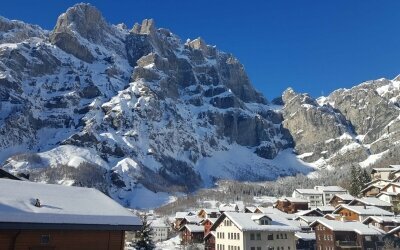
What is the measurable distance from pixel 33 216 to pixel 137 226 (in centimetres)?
630

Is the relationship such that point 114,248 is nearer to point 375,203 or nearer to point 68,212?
point 68,212

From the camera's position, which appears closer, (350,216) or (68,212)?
(68,212)

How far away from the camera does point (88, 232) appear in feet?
88.5

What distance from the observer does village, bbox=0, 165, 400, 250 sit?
2523cm

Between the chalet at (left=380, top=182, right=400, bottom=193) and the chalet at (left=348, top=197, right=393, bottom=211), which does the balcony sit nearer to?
the chalet at (left=348, top=197, right=393, bottom=211)

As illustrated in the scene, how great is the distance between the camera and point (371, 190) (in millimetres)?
135625

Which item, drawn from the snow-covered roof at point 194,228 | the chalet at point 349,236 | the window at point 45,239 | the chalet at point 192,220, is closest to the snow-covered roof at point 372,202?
the chalet at point 349,236

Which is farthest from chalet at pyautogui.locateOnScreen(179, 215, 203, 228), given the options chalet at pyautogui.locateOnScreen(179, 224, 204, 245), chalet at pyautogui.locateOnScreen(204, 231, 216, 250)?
chalet at pyautogui.locateOnScreen(204, 231, 216, 250)

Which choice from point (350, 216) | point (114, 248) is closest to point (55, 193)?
point (114, 248)

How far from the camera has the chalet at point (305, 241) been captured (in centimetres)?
9328

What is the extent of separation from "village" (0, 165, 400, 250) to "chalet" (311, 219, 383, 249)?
0.02 m

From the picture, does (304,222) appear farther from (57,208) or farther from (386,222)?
(57,208)

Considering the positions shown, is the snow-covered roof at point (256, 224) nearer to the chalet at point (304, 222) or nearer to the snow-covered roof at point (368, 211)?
the chalet at point (304, 222)

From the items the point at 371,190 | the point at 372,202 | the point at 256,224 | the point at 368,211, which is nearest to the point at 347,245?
the point at 368,211
